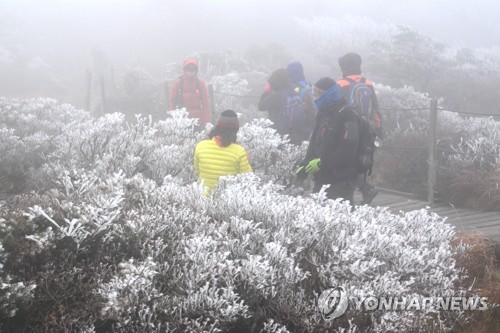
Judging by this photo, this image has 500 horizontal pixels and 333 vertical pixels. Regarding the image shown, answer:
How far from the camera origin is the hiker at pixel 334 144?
5254mm

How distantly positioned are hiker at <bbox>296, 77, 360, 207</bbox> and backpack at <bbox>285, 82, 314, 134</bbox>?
6.54 ft

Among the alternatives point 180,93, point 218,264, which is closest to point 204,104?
point 180,93

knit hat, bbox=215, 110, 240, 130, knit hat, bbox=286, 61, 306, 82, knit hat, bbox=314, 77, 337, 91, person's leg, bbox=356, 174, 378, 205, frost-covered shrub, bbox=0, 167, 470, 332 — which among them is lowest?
person's leg, bbox=356, 174, 378, 205

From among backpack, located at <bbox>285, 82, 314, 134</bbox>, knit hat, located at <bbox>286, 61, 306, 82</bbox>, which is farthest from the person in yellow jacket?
knit hat, located at <bbox>286, 61, 306, 82</bbox>

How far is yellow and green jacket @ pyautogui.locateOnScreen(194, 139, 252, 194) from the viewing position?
17.9ft

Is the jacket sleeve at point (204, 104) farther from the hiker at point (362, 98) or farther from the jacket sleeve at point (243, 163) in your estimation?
the jacket sleeve at point (243, 163)

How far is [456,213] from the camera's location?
6.70 meters

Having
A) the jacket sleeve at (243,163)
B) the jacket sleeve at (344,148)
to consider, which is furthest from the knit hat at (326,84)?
the jacket sleeve at (243,163)

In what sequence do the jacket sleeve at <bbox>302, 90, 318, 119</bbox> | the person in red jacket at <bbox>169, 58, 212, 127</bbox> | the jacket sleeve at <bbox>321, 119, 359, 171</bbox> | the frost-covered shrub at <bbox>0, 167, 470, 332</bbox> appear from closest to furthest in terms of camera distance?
the frost-covered shrub at <bbox>0, 167, 470, 332</bbox>, the jacket sleeve at <bbox>321, 119, 359, 171</bbox>, the jacket sleeve at <bbox>302, 90, 318, 119</bbox>, the person in red jacket at <bbox>169, 58, 212, 127</bbox>

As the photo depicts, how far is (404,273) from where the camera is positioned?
3641 mm

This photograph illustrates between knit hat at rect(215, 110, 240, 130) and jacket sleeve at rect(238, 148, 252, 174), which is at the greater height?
knit hat at rect(215, 110, 240, 130)

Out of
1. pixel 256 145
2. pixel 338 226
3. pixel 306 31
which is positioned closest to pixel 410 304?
pixel 338 226

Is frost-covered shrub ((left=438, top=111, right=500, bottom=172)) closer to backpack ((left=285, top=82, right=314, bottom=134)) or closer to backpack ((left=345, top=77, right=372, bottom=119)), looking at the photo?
backpack ((left=345, top=77, right=372, bottom=119))

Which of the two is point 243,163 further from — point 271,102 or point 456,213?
point 456,213
